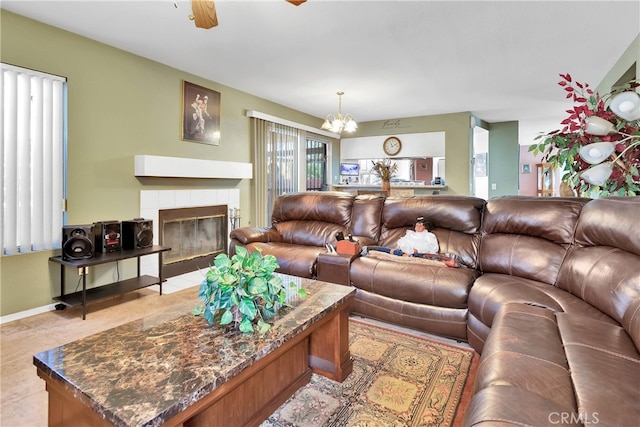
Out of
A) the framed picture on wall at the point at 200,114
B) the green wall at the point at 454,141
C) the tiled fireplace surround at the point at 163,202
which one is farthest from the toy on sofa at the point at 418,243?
the green wall at the point at 454,141

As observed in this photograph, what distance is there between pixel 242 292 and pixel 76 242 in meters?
2.38

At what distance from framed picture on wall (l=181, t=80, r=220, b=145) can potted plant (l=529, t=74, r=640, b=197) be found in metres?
3.89

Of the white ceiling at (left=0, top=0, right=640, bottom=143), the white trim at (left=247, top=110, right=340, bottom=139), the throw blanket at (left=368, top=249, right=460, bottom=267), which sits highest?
the white ceiling at (left=0, top=0, right=640, bottom=143)

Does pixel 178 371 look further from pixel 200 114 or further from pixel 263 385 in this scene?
pixel 200 114

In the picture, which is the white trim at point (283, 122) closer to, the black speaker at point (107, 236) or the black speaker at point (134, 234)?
the black speaker at point (134, 234)

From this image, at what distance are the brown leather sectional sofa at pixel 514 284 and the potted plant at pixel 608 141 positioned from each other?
6.2 inches

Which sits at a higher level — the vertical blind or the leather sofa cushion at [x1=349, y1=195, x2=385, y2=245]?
the vertical blind

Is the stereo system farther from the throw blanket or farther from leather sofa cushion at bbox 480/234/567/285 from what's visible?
leather sofa cushion at bbox 480/234/567/285

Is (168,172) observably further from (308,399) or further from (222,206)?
(308,399)

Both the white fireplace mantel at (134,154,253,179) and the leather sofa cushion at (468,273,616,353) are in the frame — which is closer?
the leather sofa cushion at (468,273,616,353)

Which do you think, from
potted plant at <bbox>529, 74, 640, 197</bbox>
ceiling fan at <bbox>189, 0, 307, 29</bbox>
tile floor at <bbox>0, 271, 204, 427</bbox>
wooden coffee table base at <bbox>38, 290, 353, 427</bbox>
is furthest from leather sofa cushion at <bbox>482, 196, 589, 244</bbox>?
tile floor at <bbox>0, 271, 204, 427</bbox>

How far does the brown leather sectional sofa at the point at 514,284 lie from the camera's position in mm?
955

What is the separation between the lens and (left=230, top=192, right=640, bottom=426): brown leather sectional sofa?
96 centimetres

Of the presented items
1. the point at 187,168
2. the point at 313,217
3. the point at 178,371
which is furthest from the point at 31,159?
the point at 178,371
